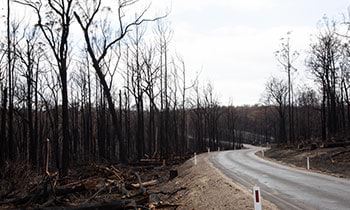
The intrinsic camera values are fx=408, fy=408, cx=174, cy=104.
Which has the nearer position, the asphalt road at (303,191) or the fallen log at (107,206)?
the asphalt road at (303,191)

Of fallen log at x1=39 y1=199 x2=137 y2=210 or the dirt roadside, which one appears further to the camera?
fallen log at x1=39 y1=199 x2=137 y2=210

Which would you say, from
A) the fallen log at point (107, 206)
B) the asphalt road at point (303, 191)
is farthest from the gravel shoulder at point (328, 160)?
the fallen log at point (107, 206)

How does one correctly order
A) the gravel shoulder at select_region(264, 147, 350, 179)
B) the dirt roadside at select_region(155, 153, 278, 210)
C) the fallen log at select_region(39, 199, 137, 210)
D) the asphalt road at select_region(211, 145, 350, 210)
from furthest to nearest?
the gravel shoulder at select_region(264, 147, 350, 179), the fallen log at select_region(39, 199, 137, 210), the dirt roadside at select_region(155, 153, 278, 210), the asphalt road at select_region(211, 145, 350, 210)

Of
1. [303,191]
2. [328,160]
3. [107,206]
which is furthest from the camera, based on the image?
[328,160]

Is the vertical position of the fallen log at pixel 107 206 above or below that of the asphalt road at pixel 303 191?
below

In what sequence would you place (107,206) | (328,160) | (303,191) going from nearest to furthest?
(303,191), (107,206), (328,160)

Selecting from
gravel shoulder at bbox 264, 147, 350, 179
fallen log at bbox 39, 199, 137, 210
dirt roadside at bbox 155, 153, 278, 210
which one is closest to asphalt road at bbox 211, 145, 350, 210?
dirt roadside at bbox 155, 153, 278, 210

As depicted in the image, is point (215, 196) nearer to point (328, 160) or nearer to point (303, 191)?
point (303, 191)

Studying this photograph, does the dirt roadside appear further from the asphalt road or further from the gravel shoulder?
the gravel shoulder

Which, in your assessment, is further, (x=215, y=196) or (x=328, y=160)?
(x=328, y=160)

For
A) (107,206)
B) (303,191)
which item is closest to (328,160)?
(303,191)

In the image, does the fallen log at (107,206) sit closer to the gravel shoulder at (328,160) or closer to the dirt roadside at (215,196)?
the dirt roadside at (215,196)

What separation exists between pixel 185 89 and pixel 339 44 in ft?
68.2

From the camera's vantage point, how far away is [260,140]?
12769 cm
